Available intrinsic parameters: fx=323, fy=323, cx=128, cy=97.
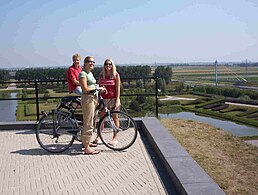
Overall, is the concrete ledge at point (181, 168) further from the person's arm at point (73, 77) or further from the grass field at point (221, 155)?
the person's arm at point (73, 77)

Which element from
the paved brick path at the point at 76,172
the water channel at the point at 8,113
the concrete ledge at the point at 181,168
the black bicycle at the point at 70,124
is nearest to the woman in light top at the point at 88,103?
the black bicycle at the point at 70,124

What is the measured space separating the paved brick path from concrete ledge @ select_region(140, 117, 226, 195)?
21 cm

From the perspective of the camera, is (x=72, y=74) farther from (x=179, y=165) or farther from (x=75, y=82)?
(x=179, y=165)

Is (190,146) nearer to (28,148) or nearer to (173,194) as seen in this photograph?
(173,194)

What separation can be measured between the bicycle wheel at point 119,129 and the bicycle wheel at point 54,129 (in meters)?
0.49

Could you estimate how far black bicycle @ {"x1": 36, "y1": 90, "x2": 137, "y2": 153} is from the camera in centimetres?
518

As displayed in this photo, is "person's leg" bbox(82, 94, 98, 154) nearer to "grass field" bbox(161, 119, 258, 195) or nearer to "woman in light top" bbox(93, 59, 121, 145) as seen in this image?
"woman in light top" bbox(93, 59, 121, 145)

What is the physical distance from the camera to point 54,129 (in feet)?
17.3

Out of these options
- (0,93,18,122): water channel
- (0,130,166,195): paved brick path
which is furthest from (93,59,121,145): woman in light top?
(0,93,18,122): water channel

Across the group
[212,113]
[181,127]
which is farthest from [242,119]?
[181,127]

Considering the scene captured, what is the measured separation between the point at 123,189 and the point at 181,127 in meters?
3.64

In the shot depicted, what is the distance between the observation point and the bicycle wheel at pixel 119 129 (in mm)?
5211

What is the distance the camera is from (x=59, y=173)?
4254 mm

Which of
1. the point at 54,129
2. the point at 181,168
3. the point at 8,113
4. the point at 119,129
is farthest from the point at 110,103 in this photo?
the point at 8,113
